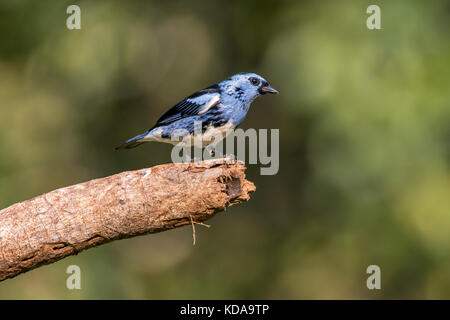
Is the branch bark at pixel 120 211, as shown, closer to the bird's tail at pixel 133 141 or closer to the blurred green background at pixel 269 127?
the bird's tail at pixel 133 141

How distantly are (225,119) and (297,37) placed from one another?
6.93 feet

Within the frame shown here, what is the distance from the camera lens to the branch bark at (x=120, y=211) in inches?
140

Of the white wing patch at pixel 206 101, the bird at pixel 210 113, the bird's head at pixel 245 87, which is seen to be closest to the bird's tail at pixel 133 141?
the bird at pixel 210 113

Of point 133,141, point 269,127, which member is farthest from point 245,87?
point 269,127

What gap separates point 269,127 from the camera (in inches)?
304

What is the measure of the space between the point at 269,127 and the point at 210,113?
10.5ft

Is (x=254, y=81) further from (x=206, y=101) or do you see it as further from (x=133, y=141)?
(x=133, y=141)

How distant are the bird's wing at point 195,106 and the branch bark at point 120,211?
3.33 ft

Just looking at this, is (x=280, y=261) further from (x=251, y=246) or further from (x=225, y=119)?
(x=225, y=119)

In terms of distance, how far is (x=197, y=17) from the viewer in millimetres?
7875

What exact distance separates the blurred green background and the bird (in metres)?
1.22

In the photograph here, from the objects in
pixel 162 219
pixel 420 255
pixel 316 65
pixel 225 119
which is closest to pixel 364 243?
pixel 420 255

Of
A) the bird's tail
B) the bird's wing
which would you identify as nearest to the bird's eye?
the bird's wing

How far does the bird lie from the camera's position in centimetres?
455
